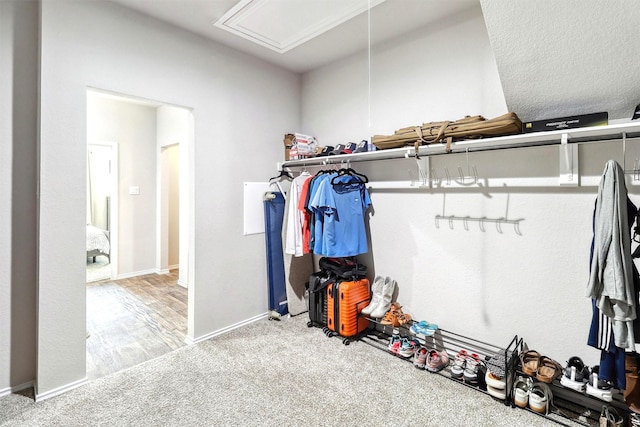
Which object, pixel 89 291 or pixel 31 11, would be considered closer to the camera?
pixel 31 11

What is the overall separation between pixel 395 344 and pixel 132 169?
454cm

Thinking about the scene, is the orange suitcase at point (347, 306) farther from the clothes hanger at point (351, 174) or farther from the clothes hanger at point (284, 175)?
the clothes hanger at point (284, 175)

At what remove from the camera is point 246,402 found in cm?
205

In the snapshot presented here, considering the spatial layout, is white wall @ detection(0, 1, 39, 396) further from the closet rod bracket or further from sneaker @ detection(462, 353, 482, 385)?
the closet rod bracket

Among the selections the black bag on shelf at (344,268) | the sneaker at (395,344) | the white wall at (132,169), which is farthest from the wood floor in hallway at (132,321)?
the sneaker at (395,344)

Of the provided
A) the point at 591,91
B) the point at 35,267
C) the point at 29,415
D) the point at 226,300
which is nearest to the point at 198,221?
the point at 226,300

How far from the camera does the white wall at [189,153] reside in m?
2.11

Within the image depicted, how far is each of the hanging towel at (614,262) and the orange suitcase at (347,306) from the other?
1.65 m

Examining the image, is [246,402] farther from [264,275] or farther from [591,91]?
[591,91]

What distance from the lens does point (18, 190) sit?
84.7 inches

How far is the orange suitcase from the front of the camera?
280cm

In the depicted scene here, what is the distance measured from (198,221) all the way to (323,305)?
1.36 m

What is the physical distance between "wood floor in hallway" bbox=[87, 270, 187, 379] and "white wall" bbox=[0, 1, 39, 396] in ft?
1.57

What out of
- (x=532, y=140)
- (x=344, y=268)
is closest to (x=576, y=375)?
(x=532, y=140)
